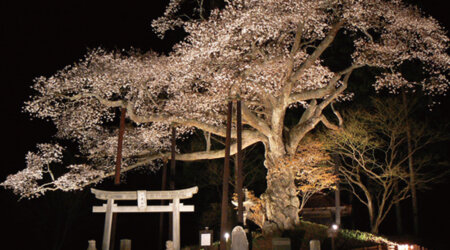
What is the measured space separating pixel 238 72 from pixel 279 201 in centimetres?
483

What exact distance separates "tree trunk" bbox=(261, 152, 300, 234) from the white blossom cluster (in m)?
0.71

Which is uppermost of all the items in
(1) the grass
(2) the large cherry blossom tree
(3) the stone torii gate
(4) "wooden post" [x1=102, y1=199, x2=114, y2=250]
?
(2) the large cherry blossom tree

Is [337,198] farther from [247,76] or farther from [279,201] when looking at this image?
[247,76]

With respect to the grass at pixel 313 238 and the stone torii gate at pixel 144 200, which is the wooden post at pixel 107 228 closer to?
the stone torii gate at pixel 144 200

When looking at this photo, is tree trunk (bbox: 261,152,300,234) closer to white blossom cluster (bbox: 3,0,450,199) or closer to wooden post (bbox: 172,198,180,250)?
white blossom cluster (bbox: 3,0,450,199)

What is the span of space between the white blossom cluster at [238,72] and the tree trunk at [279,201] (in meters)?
0.71

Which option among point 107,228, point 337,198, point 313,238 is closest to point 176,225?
point 107,228

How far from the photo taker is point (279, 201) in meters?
12.7

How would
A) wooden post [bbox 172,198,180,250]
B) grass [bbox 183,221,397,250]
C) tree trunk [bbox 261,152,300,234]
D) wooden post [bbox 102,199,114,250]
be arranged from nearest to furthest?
wooden post [bbox 172,198,180,250], wooden post [bbox 102,199,114,250], grass [bbox 183,221,397,250], tree trunk [bbox 261,152,300,234]

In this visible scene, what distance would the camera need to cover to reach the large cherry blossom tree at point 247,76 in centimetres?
1195

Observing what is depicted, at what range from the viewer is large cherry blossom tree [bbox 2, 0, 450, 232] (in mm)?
11945

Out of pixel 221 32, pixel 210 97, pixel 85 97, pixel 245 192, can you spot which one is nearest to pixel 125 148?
pixel 85 97

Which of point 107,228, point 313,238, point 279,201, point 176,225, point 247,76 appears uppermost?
point 247,76

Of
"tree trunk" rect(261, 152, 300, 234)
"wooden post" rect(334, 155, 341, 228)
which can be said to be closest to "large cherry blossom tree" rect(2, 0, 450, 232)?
"tree trunk" rect(261, 152, 300, 234)
